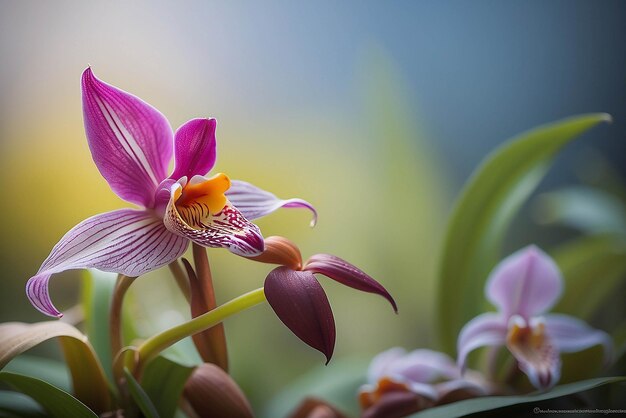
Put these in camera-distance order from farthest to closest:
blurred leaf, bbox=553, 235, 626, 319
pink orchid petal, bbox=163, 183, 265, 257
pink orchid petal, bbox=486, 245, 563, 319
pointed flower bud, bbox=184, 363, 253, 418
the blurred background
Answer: the blurred background < blurred leaf, bbox=553, 235, 626, 319 < pink orchid petal, bbox=486, 245, 563, 319 < pointed flower bud, bbox=184, 363, 253, 418 < pink orchid petal, bbox=163, 183, 265, 257

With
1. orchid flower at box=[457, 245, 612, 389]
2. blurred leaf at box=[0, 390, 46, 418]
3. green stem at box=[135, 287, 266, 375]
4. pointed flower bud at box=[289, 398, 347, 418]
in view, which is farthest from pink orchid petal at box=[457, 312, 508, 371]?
blurred leaf at box=[0, 390, 46, 418]

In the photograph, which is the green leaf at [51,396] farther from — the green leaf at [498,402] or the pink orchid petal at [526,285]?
the pink orchid petal at [526,285]

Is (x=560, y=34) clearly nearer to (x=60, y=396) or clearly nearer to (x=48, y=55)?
(x=48, y=55)

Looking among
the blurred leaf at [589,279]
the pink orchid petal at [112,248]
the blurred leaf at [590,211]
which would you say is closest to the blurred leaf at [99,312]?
the pink orchid petal at [112,248]

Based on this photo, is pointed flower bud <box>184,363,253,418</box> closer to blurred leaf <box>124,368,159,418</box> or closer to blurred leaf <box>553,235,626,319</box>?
blurred leaf <box>124,368,159,418</box>

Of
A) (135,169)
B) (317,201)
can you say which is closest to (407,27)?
(317,201)
